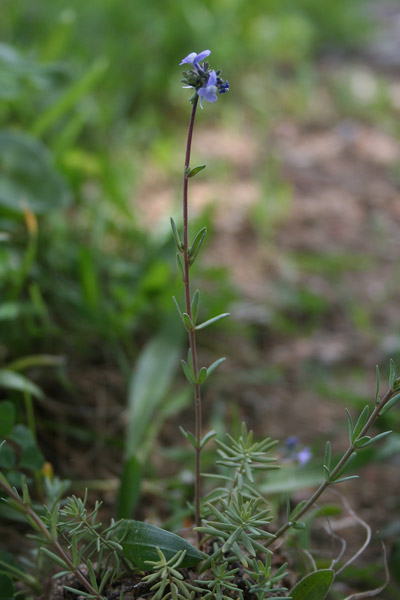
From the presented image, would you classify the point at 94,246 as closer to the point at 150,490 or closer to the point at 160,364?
the point at 160,364

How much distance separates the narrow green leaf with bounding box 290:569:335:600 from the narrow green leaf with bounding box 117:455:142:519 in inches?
19.2

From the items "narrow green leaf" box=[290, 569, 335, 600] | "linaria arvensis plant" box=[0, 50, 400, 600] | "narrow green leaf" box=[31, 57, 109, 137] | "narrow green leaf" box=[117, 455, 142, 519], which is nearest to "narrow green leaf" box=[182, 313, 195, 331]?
"linaria arvensis plant" box=[0, 50, 400, 600]

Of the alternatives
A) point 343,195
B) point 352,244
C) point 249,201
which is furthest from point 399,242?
point 249,201

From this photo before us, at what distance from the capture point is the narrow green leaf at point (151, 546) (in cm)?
95

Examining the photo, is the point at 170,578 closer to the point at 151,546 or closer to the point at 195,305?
the point at 151,546

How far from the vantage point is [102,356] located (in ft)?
6.28

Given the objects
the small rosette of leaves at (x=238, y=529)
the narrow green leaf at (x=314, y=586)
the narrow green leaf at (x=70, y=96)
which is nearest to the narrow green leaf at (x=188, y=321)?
the small rosette of leaves at (x=238, y=529)

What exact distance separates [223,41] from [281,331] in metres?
2.29

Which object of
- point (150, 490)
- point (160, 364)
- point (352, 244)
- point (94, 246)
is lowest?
point (150, 490)

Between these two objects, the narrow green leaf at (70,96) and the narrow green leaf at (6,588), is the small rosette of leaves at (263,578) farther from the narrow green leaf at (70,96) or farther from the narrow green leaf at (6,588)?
the narrow green leaf at (70,96)

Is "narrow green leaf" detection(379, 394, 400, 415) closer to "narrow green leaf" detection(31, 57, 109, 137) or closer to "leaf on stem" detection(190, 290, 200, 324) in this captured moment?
"leaf on stem" detection(190, 290, 200, 324)

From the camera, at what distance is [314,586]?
3.14 ft

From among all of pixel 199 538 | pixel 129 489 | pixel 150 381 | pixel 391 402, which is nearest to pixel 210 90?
pixel 391 402

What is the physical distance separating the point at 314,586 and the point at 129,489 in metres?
0.55
